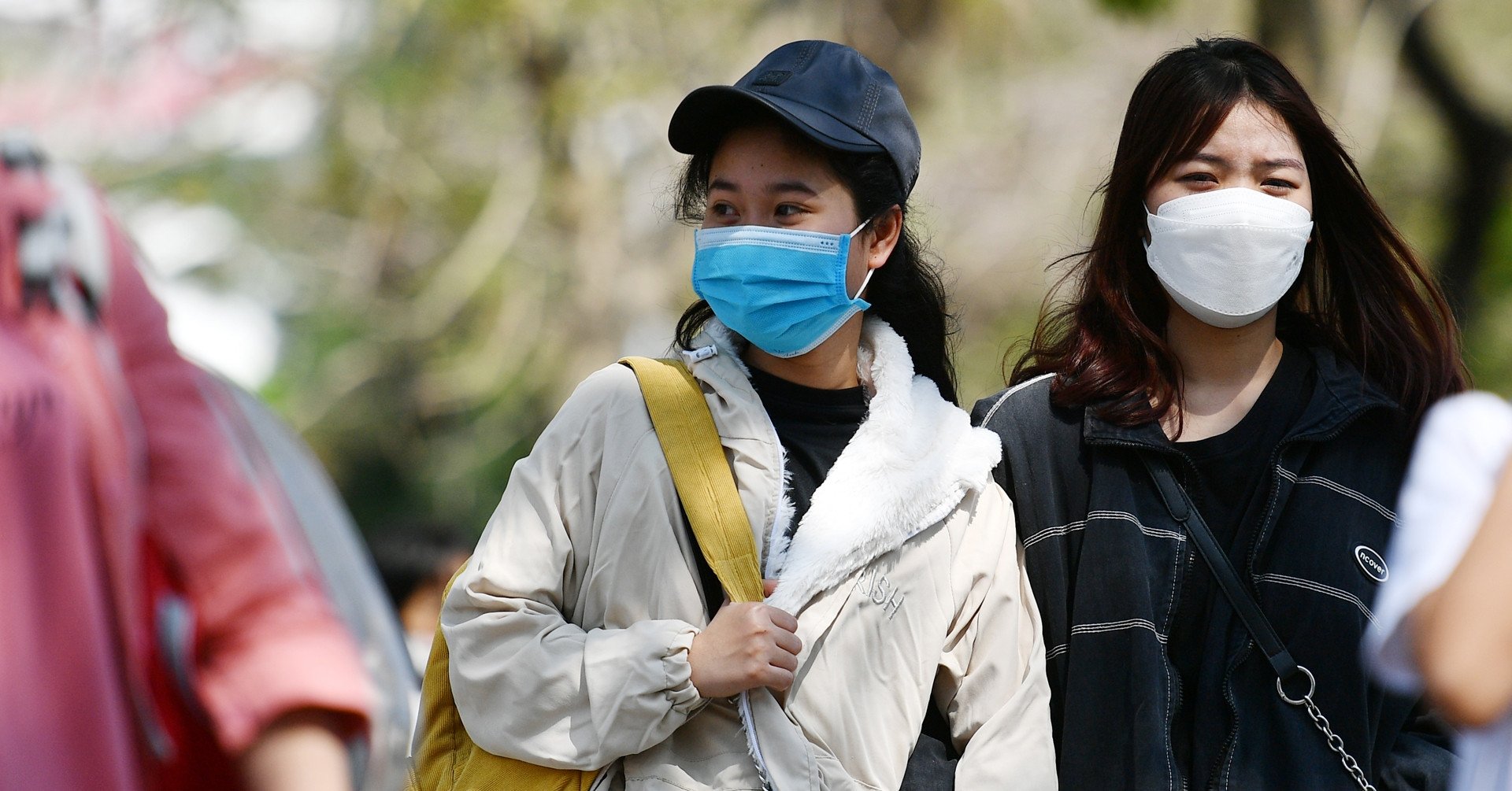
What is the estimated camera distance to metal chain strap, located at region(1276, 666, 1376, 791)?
235 cm

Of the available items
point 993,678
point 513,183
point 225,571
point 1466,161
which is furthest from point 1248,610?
point 513,183

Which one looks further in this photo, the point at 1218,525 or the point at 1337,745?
the point at 1218,525

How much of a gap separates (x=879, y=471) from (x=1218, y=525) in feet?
2.19

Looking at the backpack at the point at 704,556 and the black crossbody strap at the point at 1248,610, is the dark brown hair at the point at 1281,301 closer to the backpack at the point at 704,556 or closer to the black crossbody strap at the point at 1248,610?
the black crossbody strap at the point at 1248,610

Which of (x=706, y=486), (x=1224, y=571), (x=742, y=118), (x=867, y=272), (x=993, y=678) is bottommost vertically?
(x=993, y=678)

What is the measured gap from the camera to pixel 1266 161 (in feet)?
8.57

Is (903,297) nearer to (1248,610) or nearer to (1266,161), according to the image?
(1266,161)

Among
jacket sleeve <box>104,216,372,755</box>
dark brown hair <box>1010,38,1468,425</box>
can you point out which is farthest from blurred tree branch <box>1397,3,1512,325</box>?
jacket sleeve <box>104,216,372,755</box>

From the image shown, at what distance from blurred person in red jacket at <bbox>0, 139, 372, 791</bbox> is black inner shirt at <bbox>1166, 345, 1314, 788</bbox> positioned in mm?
1659

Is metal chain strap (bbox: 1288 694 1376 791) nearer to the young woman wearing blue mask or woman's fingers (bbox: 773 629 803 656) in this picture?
the young woman wearing blue mask

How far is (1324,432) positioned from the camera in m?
2.53

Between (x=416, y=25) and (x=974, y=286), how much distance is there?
13.0ft

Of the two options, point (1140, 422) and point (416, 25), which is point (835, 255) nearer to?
point (1140, 422)

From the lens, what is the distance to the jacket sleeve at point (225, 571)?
119 centimetres
